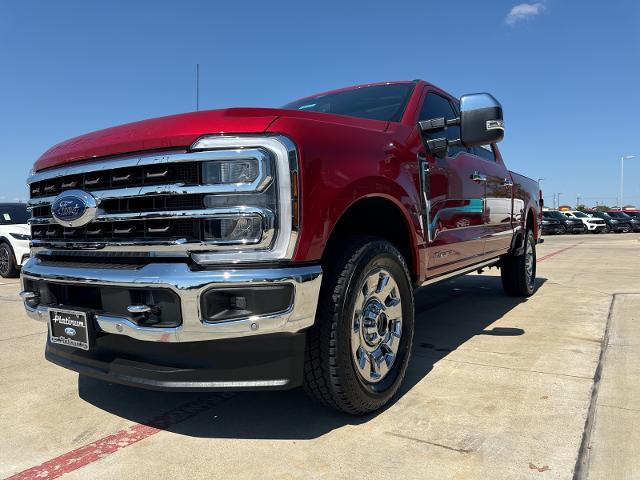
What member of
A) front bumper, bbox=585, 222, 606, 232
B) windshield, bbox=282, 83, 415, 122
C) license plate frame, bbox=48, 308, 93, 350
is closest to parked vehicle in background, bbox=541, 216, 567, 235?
Answer: front bumper, bbox=585, 222, 606, 232

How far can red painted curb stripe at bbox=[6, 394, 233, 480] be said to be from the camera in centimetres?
217

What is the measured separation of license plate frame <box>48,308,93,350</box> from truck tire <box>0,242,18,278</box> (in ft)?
25.9

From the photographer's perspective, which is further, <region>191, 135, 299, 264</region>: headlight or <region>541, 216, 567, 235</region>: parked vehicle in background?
<region>541, 216, 567, 235</region>: parked vehicle in background

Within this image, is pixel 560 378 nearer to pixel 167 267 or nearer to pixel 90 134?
pixel 167 267

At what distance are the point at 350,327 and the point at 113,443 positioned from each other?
4.04 ft

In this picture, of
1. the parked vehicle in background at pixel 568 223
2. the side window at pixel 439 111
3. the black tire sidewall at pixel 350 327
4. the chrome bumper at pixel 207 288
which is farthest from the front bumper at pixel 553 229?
the chrome bumper at pixel 207 288

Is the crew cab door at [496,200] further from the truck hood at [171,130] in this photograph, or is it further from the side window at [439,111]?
the truck hood at [171,130]

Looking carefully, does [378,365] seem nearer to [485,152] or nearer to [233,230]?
[233,230]

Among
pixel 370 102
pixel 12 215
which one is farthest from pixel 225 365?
pixel 12 215

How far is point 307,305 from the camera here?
221 cm

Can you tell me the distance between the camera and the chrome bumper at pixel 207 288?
2096mm

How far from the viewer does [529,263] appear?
6500 mm

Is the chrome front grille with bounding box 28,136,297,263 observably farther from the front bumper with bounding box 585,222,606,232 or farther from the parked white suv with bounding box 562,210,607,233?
the front bumper with bounding box 585,222,606,232

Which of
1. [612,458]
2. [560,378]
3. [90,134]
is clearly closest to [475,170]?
[560,378]
